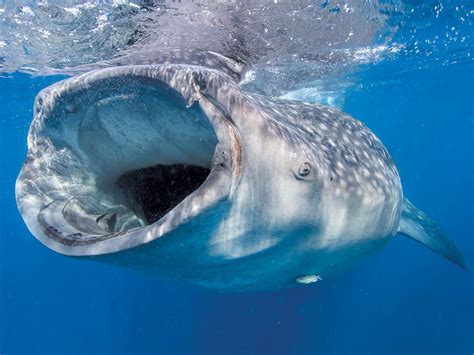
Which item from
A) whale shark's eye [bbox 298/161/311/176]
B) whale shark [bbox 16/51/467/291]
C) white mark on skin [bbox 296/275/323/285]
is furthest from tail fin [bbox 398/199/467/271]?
whale shark's eye [bbox 298/161/311/176]

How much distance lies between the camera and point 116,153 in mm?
2760

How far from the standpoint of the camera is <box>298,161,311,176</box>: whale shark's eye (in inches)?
78.5

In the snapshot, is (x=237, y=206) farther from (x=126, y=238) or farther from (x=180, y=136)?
(x=180, y=136)

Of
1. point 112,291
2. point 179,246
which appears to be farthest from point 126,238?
point 112,291

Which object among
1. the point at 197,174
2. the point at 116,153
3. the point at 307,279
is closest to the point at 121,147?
the point at 116,153

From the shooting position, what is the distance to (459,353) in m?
16.3

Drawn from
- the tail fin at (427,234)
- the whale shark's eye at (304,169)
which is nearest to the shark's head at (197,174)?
the whale shark's eye at (304,169)

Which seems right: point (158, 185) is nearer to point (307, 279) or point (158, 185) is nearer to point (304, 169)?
point (307, 279)

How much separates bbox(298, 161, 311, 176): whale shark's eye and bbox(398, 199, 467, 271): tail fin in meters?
3.49

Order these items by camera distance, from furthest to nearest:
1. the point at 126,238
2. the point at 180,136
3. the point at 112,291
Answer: the point at 112,291, the point at 180,136, the point at 126,238

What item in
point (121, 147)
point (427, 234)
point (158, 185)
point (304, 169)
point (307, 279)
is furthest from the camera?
point (427, 234)

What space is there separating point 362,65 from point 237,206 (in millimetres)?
12310

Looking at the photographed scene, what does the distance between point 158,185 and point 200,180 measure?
0.38 metres

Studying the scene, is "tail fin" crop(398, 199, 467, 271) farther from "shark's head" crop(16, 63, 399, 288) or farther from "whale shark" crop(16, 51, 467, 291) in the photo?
"shark's head" crop(16, 63, 399, 288)
